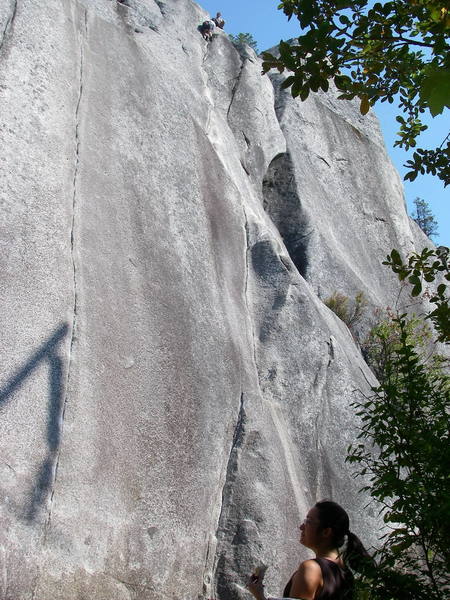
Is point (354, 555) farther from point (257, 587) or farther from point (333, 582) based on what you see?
point (257, 587)

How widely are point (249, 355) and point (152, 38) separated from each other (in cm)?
455

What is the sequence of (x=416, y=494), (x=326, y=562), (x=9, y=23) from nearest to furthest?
(x=416, y=494) → (x=326, y=562) → (x=9, y=23)

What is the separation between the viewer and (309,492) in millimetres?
7133

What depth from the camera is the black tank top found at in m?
3.50

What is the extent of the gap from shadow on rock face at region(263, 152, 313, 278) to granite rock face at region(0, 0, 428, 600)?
16.0 inches

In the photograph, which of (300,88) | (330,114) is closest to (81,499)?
(300,88)

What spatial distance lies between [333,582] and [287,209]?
7.98 meters

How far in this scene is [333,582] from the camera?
11.6 ft

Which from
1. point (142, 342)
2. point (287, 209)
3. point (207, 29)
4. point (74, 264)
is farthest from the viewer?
point (207, 29)

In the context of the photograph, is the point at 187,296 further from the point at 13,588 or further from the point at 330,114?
the point at 330,114

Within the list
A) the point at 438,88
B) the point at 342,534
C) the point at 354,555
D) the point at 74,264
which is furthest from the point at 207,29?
the point at 438,88

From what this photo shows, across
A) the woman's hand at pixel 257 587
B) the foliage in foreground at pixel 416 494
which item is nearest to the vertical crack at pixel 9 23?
the foliage in foreground at pixel 416 494

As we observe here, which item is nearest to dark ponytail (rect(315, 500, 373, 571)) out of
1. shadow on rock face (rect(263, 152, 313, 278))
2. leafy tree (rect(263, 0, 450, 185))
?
leafy tree (rect(263, 0, 450, 185))

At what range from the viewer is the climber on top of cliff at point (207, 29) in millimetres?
11656
